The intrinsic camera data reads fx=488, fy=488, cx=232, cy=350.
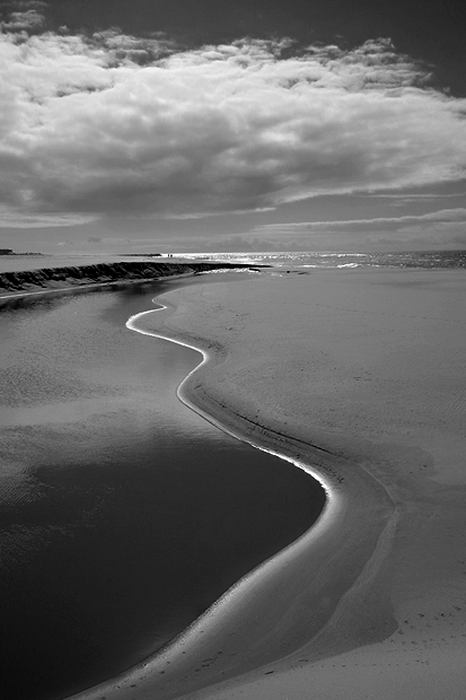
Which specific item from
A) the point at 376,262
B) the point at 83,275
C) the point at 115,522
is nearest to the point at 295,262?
the point at 376,262

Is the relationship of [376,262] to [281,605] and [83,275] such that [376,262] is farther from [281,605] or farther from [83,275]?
[281,605]

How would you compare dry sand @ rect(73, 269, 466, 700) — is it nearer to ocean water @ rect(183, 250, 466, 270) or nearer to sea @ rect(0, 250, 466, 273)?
sea @ rect(0, 250, 466, 273)

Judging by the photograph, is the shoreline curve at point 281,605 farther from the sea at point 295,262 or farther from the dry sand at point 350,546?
the sea at point 295,262

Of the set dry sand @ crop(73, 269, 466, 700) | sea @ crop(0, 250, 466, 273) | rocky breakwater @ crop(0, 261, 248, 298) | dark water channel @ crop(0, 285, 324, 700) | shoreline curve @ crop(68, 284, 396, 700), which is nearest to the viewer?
dry sand @ crop(73, 269, 466, 700)

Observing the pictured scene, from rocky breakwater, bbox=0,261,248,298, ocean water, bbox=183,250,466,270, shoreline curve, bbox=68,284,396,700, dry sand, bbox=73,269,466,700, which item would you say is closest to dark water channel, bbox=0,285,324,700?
shoreline curve, bbox=68,284,396,700

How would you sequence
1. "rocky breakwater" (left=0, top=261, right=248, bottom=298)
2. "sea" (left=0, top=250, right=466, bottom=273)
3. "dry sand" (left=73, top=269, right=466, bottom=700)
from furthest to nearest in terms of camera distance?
"sea" (left=0, top=250, right=466, bottom=273)
"rocky breakwater" (left=0, top=261, right=248, bottom=298)
"dry sand" (left=73, top=269, right=466, bottom=700)

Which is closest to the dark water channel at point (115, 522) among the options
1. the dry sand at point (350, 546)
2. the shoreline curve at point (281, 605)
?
the shoreline curve at point (281, 605)
